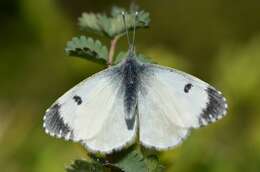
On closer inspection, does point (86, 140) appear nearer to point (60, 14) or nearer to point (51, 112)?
point (51, 112)

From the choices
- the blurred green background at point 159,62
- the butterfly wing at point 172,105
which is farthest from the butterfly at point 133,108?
the blurred green background at point 159,62

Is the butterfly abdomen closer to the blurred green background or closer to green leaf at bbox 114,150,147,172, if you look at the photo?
green leaf at bbox 114,150,147,172

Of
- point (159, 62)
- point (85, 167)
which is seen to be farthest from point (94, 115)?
point (159, 62)

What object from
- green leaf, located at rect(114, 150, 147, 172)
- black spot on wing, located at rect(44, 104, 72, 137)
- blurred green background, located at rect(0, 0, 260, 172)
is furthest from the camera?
blurred green background, located at rect(0, 0, 260, 172)

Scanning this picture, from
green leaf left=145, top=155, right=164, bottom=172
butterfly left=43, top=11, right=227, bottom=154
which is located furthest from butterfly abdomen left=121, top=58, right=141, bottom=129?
green leaf left=145, top=155, right=164, bottom=172

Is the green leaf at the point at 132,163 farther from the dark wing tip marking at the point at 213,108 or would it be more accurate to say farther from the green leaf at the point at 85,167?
the dark wing tip marking at the point at 213,108

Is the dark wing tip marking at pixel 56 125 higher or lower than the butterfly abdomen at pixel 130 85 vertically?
lower

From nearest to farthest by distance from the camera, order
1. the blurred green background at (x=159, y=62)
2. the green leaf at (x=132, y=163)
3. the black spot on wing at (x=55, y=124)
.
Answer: the green leaf at (x=132, y=163), the black spot on wing at (x=55, y=124), the blurred green background at (x=159, y=62)
